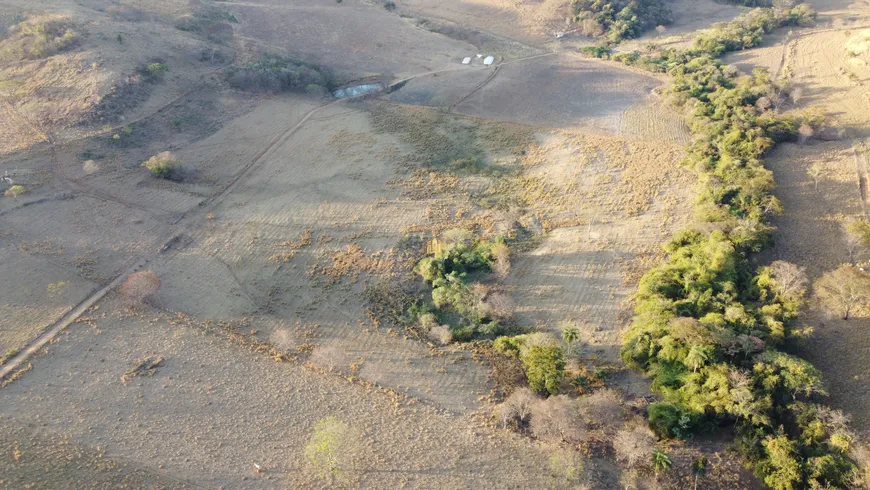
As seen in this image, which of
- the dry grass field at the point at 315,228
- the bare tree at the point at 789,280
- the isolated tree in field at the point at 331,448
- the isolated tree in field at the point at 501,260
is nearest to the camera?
the isolated tree in field at the point at 331,448

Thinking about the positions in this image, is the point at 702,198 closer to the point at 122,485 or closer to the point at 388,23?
the point at 122,485

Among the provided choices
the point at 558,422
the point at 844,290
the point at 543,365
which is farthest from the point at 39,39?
the point at 844,290

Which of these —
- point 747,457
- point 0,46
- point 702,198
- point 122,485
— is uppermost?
point 0,46

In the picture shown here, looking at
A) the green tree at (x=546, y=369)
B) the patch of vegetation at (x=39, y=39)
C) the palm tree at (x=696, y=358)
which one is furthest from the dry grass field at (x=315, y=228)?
the palm tree at (x=696, y=358)

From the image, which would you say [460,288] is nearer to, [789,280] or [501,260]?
[501,260]

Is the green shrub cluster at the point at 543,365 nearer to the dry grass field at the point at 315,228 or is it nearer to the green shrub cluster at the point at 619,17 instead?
the dry grass field at the point at 315,228

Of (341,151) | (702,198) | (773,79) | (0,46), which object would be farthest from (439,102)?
(0,46)

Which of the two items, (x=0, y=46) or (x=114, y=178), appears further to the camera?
(x=0, y=46)
